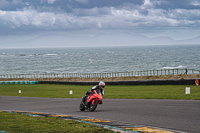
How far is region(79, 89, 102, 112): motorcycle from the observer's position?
1401cm

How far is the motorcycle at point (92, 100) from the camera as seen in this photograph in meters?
14.0

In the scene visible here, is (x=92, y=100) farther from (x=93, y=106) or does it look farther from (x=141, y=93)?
(x=141, y=93)

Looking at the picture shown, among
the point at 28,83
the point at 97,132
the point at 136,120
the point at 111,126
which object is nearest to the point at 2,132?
the point at 97,132

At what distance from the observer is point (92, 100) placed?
14.6 metres

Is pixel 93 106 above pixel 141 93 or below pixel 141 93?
above

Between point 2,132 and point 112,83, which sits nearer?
point 2,132

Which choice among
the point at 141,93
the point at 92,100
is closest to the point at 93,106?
the point at 92,100

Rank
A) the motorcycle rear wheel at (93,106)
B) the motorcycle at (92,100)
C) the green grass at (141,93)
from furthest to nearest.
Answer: the green grass at (141,93), the motorcycle rear wheel at (93,106), the motorcycle at (92,100)

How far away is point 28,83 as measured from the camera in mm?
54531

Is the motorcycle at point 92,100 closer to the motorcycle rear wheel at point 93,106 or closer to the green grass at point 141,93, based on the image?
the motorcycle rear wheel at point 93,106

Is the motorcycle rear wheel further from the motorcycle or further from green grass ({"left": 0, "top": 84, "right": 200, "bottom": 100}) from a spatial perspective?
green grass ({"left": 0, "top": 84, "right": 200, "bottom": 100})

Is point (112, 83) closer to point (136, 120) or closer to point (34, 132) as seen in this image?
point (136, 120)

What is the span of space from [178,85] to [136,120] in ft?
74.8

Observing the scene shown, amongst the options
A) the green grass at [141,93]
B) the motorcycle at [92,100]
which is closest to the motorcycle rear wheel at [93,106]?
the motorcycle at [92,100]
